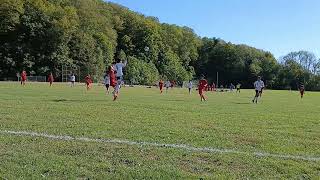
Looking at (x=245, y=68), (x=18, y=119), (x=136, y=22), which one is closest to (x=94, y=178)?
(x=18, y=119)

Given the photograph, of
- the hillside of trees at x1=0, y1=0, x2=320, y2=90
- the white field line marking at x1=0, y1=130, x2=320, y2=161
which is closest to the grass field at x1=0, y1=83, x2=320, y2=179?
the white field line marking at x1=0, y1=130, x2=320, y2=161

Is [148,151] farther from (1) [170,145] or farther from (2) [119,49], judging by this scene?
(2) [119,49]

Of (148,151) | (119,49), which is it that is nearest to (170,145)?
(148,151)

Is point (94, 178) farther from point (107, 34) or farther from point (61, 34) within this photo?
point (107, 34)

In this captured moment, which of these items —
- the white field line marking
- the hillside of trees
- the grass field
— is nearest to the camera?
the grass field

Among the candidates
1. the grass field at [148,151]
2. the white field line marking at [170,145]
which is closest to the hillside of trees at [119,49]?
the grass field at [148,151]

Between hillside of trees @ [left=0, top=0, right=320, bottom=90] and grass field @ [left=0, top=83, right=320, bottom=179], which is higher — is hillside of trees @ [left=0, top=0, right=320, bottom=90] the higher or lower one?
the higher one

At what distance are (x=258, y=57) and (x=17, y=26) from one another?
357 feet

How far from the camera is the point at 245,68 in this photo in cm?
18200

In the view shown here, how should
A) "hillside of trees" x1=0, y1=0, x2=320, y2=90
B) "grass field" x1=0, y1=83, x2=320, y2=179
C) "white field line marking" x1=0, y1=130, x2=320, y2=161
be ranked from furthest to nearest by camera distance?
"hillside of trees" x1=0, y1=0, x2=320, y2=90 → "white field line marking" x1=0, y1=130, x2=320, y2=161 → "grass field" x1=0, y1=83, x2=320, y2=179

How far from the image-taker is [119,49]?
485ft

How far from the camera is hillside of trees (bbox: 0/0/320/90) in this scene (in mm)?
107625

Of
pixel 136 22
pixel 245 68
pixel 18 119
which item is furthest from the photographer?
pixel 245 68

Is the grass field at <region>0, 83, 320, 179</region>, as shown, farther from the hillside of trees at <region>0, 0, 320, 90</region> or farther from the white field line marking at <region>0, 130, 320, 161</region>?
the hillside of trees at <region>0, 0, 320, 90</region>
